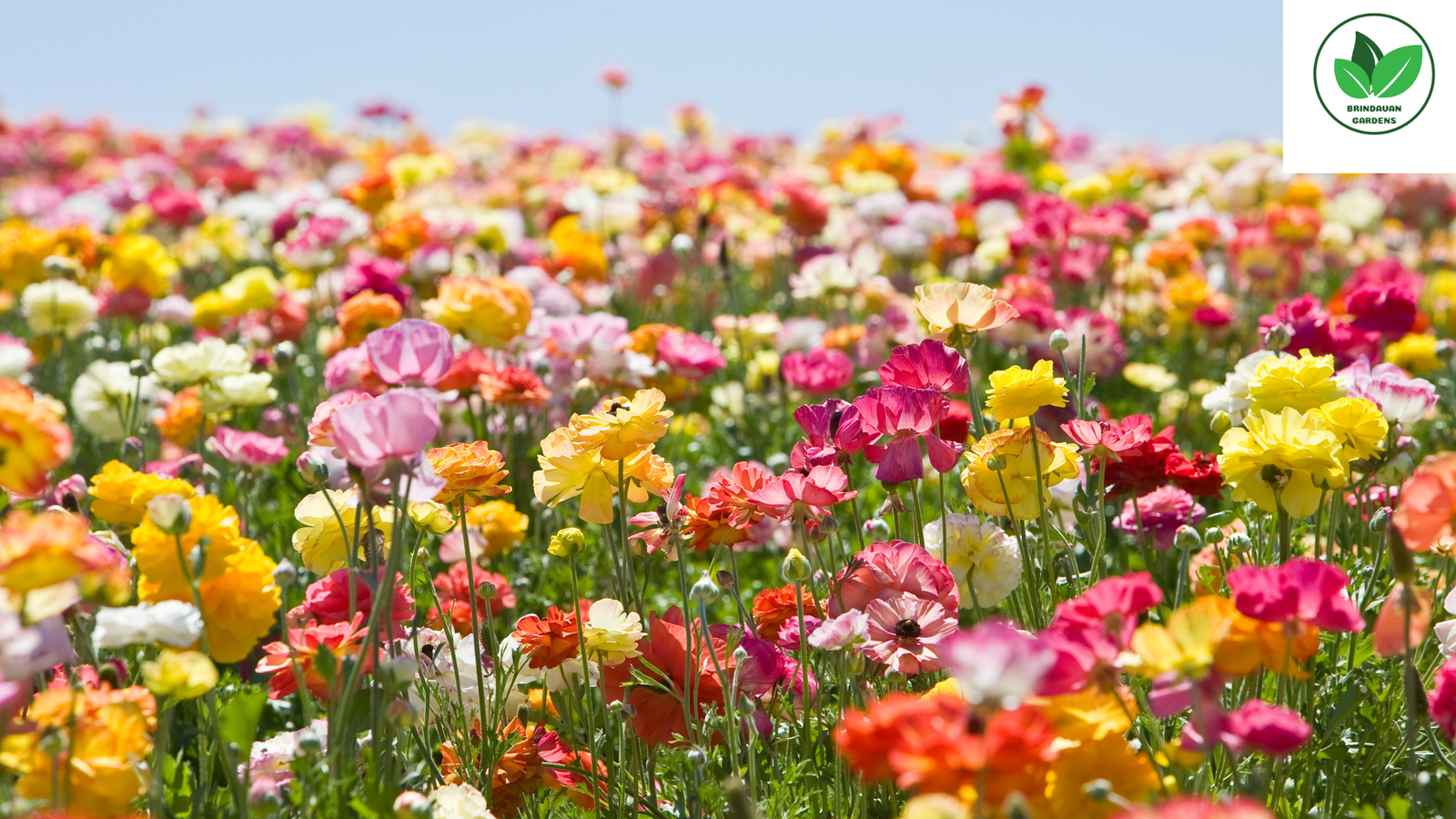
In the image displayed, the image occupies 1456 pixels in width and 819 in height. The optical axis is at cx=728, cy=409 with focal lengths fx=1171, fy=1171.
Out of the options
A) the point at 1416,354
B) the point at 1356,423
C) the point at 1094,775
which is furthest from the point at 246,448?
the point at 1416,354

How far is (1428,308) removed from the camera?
5.05 meters

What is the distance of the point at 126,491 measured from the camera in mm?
1924

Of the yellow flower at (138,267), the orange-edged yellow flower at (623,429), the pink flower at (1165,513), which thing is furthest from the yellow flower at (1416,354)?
the yellow flower at (138,267)

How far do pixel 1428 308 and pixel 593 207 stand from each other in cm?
384

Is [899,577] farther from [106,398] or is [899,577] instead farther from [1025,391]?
[106,398]

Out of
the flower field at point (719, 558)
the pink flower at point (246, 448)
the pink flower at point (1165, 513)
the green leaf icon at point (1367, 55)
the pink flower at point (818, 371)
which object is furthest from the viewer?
the green leaf icon at point (1367, 55)

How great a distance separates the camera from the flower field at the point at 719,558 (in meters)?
1.24

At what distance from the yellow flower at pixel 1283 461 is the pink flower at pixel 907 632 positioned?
0.52 meters

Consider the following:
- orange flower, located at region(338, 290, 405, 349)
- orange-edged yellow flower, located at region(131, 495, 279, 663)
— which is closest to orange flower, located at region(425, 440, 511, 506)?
orange-edged yellow flower, located at region(131, 495, 279, 663)

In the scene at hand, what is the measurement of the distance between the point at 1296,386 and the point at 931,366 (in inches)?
25.0

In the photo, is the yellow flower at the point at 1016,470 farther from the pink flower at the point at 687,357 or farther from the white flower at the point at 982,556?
the pink flower at the point at 687,357

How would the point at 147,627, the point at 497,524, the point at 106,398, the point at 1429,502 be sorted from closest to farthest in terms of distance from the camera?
the point at 1429,502 → the point at 147,627 → the point at 497,524 → the point at 106,398

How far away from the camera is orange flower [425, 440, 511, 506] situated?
1.83 meters

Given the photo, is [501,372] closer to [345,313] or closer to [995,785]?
[345,313]
